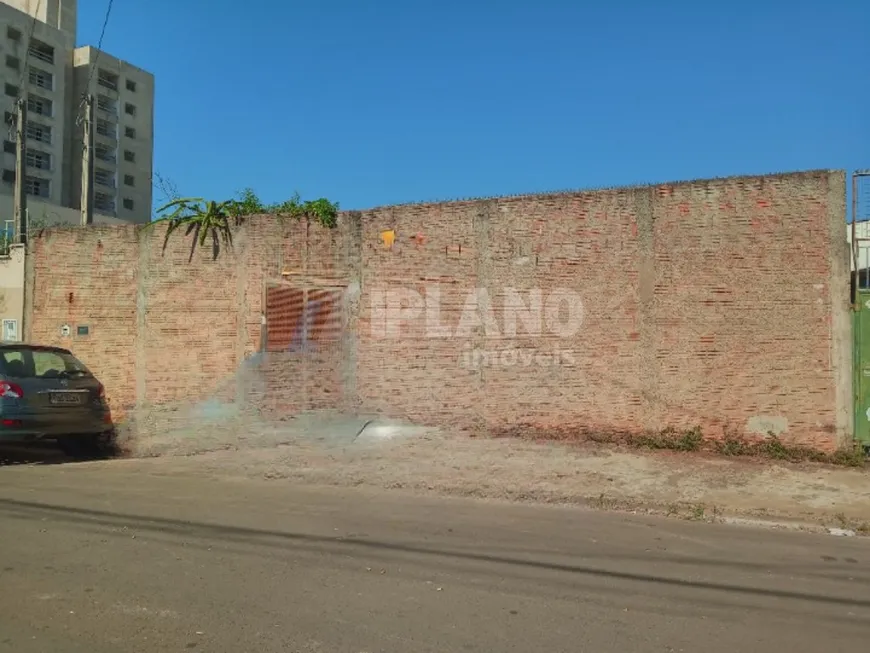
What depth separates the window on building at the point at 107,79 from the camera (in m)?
75.0

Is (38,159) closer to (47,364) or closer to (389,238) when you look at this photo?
(47,364)

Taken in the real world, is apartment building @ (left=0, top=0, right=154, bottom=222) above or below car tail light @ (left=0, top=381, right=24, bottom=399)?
above

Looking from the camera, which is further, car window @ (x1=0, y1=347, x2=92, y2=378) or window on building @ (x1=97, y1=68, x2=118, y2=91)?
window on building @ (x1=97, y1=68, x2=118, y2=91)

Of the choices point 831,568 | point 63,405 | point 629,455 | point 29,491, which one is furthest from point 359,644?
point 63,405

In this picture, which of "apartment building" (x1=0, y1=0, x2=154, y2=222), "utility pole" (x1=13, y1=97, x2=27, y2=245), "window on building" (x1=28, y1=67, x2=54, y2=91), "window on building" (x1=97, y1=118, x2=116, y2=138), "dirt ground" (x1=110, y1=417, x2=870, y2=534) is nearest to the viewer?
"dirt ground" (x1=110, y1=417, x2=870, y2=534)

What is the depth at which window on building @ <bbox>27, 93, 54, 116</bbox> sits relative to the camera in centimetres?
6968

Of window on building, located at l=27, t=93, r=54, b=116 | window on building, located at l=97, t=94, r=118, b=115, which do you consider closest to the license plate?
window on building, located at l=27, t=93, r=54, b=116

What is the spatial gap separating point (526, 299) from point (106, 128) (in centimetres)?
7881

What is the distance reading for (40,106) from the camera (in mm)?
70875

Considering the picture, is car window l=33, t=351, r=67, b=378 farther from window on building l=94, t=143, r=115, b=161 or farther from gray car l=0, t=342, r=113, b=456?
window on building l=94, t=143, r=115, b=161

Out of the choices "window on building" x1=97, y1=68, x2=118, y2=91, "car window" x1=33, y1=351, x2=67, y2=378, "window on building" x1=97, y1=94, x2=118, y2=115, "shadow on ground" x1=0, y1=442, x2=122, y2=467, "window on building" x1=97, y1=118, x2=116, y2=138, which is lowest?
"shadow on ground" x1=0, y1=442, x2=122, y2=467

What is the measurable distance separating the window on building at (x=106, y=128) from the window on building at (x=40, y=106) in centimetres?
494

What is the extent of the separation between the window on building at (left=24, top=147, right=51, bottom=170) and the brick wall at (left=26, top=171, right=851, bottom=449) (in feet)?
215

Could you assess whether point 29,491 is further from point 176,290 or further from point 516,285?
point 516,285
